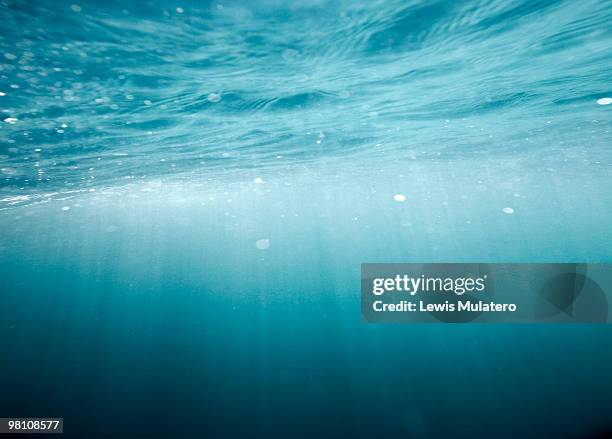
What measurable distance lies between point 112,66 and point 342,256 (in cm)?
14169

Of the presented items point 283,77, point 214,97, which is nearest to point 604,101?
point 283,77

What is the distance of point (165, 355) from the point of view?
2111 centimetres

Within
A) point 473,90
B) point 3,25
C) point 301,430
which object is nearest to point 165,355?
point 301,430

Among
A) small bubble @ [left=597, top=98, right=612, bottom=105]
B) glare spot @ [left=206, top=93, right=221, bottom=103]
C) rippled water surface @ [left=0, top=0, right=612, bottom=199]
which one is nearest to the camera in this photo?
rippled water surface @ [left=0, top=0, right=612, bottom=199]

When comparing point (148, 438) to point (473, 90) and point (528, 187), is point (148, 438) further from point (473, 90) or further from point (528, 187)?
point (528, 187)

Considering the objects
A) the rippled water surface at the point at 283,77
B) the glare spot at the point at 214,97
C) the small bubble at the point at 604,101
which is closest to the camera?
the rippled water surface at the point at 283,77

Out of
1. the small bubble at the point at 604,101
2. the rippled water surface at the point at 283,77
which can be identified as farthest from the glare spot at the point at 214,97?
the small bubble at the point at 604,101

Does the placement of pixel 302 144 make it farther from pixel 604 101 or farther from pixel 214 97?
pixel 604 101

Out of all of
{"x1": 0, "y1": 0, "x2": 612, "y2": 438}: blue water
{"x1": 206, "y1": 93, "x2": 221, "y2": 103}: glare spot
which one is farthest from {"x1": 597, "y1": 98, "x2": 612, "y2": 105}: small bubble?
{"x1": 206, "y1": 93, "x2": 221, "y2": 103}: glare spot

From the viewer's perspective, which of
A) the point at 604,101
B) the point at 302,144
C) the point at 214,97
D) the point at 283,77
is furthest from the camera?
the point at 302,144

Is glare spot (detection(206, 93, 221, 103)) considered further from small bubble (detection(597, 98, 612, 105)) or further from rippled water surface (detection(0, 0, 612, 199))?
small bubble (detection(597, 98, 612, 105))

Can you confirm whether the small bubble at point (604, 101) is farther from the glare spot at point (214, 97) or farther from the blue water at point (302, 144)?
the glare spot at point (214, 97)

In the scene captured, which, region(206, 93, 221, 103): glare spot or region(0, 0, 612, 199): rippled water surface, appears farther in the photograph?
region(206, 93, 221, 103): glare spot

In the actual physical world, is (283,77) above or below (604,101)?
above
